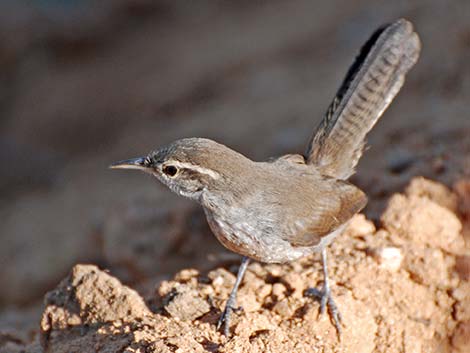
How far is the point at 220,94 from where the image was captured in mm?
12453

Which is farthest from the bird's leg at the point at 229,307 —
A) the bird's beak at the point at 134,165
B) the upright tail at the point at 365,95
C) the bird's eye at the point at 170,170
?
the upright tail at the point at 365,95

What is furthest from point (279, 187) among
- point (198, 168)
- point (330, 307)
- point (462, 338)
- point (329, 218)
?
point (462, 338)

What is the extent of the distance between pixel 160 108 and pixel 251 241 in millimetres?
8086

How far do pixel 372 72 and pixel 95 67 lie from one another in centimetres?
900

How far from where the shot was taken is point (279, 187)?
5.37 metres

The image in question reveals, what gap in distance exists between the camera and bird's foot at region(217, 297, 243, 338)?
15.9 ft

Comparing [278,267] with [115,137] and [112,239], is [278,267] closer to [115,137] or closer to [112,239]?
[112,239]

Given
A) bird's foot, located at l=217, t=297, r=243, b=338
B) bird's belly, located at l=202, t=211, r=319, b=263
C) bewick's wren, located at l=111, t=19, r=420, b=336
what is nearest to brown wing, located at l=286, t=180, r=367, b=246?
bewick's wren, located at l=111, t=19, r=420, b=336

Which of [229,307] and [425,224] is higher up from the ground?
[425,224]

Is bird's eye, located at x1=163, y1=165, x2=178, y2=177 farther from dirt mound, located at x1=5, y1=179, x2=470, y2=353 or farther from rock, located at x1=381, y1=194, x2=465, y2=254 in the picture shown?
rock, located at x1=381, y1=194, x2=465, y2=254

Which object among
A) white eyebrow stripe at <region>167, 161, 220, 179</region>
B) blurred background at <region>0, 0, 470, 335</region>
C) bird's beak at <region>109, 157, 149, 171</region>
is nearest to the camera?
white eyebrow stripe at <region>167, 161, 220, 179</region>

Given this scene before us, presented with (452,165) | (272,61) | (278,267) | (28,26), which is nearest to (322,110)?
(272,61)

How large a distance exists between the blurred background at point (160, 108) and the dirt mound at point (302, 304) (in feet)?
2.18

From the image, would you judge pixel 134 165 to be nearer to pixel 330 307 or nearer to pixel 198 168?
pixel 198 168
